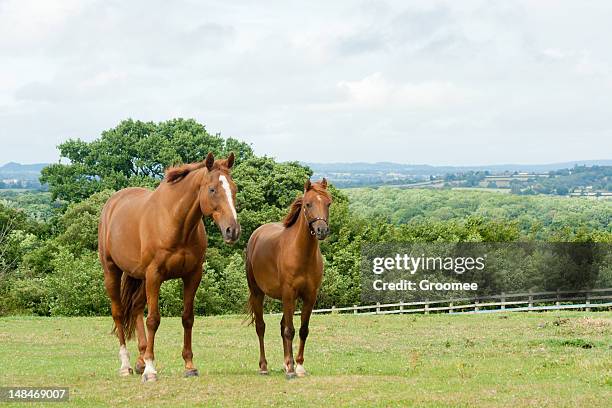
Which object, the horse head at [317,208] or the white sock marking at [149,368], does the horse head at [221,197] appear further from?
the white sock marking at [149,368]

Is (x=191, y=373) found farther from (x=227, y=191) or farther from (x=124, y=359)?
(x=227, y=191)

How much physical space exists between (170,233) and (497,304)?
39.4 metres

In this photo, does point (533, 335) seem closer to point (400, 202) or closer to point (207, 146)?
point (207, 146)

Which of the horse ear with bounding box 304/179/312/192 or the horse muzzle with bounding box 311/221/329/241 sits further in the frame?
the horse ear with bounding box 304/179/312/192

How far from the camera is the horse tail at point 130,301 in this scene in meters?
14.4

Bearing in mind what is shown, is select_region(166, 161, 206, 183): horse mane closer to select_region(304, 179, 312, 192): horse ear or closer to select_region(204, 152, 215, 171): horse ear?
select_region(204, 152, 215, 171): horse ear

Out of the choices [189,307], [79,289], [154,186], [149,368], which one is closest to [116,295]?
[189,307]

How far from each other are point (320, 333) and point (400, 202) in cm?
8852

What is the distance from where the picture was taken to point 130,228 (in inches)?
541

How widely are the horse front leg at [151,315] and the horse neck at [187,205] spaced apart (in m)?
0.80

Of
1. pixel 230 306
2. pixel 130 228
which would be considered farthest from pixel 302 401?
pixel 230 306

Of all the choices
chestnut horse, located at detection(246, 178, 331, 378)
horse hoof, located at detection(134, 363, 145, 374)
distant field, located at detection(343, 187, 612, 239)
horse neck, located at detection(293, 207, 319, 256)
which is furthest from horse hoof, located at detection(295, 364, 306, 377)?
distant field, located at detection(343, 187, 612, 239)

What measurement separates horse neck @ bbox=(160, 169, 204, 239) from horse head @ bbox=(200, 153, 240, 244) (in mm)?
184

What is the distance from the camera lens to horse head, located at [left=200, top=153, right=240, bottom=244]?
12.0 m
